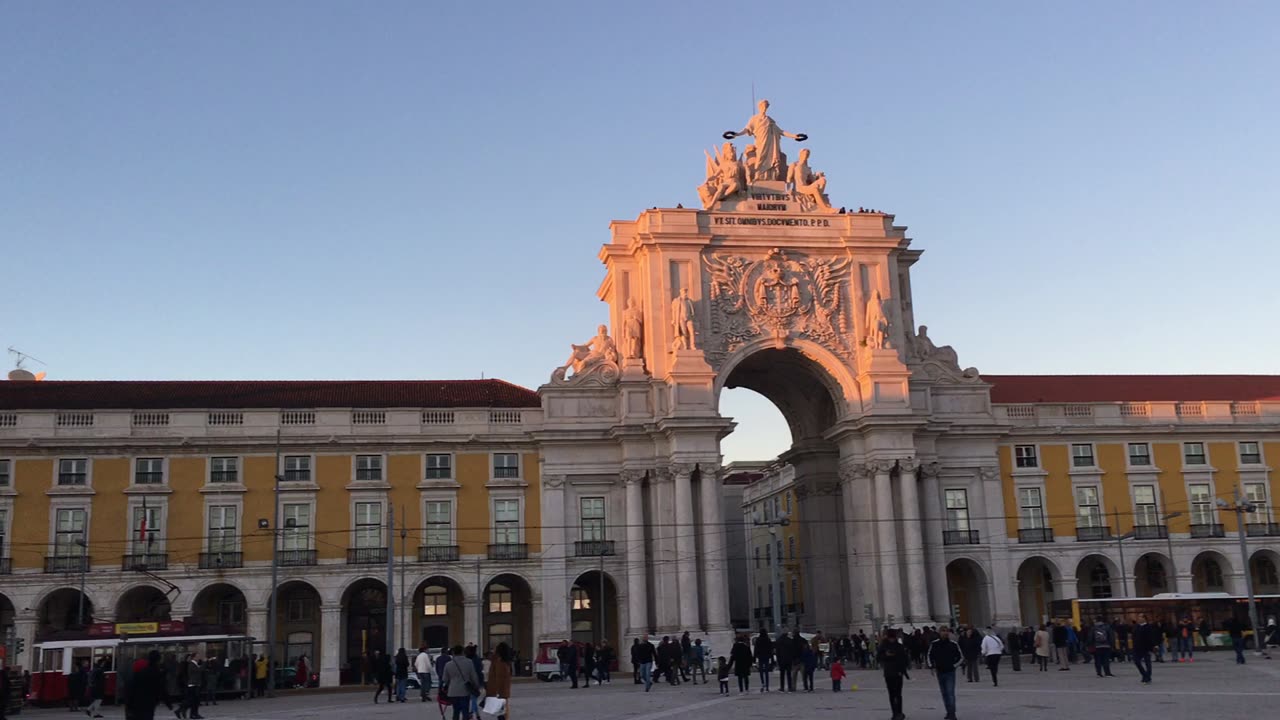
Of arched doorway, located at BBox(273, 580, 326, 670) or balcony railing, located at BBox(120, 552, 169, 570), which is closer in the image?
balcony railing, located at BBox(120, 552, 169, 570)

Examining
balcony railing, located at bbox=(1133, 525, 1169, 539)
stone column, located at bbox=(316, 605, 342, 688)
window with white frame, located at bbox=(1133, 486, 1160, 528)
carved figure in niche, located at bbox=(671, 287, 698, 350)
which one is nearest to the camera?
stone column, located at bbox=(316, 605, 342, 688)

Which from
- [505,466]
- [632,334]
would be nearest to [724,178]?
[632,334]

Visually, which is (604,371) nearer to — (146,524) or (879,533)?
(879,533)

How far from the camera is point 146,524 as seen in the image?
52.5m

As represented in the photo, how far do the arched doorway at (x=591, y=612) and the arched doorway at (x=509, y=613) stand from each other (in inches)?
81.7

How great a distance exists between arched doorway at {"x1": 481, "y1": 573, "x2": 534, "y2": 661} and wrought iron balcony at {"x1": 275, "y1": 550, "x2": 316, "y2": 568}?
7.76m

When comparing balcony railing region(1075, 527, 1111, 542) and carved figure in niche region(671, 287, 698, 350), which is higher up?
carved figure in niche region(671, 287, 698, 350)

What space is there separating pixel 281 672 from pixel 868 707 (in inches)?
1248

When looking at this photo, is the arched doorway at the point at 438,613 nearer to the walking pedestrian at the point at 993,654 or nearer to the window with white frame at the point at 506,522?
the window with white frame at the point at 506,522

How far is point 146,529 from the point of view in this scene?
171 feet

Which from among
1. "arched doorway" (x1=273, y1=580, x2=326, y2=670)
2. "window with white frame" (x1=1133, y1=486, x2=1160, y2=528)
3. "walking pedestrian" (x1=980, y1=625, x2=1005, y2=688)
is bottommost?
"walking pedestrian" (x1=980, y1=625, x2=1005, y2=688)

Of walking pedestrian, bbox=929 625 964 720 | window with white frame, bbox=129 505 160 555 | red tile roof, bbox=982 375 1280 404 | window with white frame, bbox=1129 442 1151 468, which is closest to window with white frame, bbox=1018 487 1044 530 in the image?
window with white frame, bbox=1129 442 1151 468

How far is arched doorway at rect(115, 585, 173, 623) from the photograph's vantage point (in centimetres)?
5228

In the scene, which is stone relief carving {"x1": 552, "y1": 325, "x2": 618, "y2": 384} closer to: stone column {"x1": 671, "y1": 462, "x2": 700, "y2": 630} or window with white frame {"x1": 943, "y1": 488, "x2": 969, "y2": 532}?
stone column {"x1": 671, "y1": 462, "x2": 700, "y2": 630}
